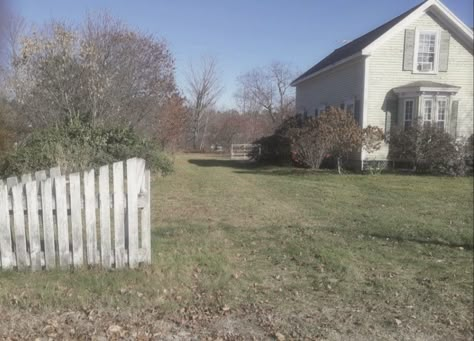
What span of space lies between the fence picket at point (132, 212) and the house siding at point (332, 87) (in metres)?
14.8

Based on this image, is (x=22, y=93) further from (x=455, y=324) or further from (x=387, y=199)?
→ (x=455, y=324)

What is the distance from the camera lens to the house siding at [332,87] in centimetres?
1781

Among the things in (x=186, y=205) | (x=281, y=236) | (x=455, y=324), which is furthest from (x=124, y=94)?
(x=455, y=324)

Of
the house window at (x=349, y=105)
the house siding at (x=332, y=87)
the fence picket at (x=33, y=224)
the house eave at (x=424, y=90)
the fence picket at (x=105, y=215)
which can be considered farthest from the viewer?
the house window at (x=349, y=105)

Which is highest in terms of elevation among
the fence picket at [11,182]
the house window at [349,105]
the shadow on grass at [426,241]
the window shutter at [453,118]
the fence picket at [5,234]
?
the house window at [349,105]

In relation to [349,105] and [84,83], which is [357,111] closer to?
[349,105]

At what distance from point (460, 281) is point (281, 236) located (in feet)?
7.96

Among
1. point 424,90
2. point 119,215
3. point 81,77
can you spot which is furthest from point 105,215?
point 424,90

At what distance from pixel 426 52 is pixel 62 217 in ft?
57.6

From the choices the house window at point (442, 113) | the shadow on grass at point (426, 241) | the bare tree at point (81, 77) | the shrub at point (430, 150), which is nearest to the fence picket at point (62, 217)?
the shadow on grass at point (426, 241)

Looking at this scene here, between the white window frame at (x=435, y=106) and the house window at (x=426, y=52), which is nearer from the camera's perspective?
the white window frame at (x=435, y=106)

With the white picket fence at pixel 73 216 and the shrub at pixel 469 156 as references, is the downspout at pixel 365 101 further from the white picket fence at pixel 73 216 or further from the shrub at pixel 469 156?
the white picket fence at pixel 73 216

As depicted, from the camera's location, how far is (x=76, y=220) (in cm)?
412

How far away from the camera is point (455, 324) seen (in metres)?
3.43
